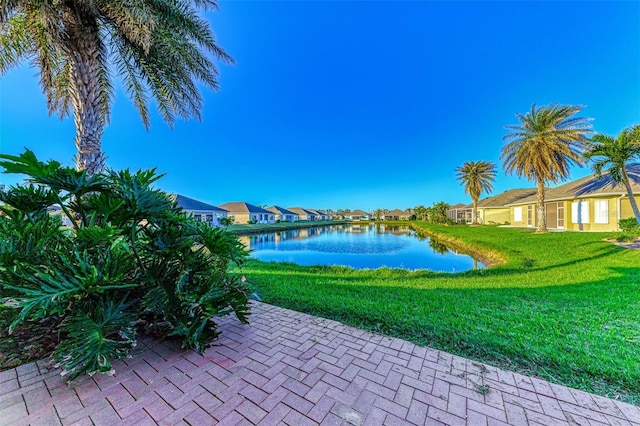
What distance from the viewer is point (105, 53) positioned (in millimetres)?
6109

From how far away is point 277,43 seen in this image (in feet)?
46.6

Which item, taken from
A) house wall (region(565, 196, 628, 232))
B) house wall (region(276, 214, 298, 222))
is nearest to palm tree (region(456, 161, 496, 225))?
house wall (region(565, 196, 628, 232))

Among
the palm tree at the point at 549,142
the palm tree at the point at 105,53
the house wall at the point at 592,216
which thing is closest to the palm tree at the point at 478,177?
the house wall at the point at 592,216

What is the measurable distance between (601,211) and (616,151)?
27.2ft

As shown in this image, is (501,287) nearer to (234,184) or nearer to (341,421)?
(341,421)

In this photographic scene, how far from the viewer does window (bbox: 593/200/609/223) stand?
14961 mm

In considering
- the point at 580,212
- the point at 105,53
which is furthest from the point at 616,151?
the point at 105,53

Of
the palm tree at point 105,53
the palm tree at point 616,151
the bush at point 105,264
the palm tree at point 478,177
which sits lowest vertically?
the bush at point 105,264

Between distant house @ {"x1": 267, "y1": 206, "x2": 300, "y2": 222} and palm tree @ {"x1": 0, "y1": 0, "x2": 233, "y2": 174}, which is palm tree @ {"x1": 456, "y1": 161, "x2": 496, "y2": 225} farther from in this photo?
distant house @ {"x1": 267, "y1": 206, "x2": 300, "y2": 222}

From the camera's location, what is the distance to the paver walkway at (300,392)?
5.97 ft

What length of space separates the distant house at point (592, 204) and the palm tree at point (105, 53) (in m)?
18.8

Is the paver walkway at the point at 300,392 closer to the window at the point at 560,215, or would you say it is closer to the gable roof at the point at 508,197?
the window at the point at 560,215

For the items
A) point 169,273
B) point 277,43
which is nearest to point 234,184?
point 277,43

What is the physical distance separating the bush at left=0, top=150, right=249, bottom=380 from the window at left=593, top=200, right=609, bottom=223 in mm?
22029
